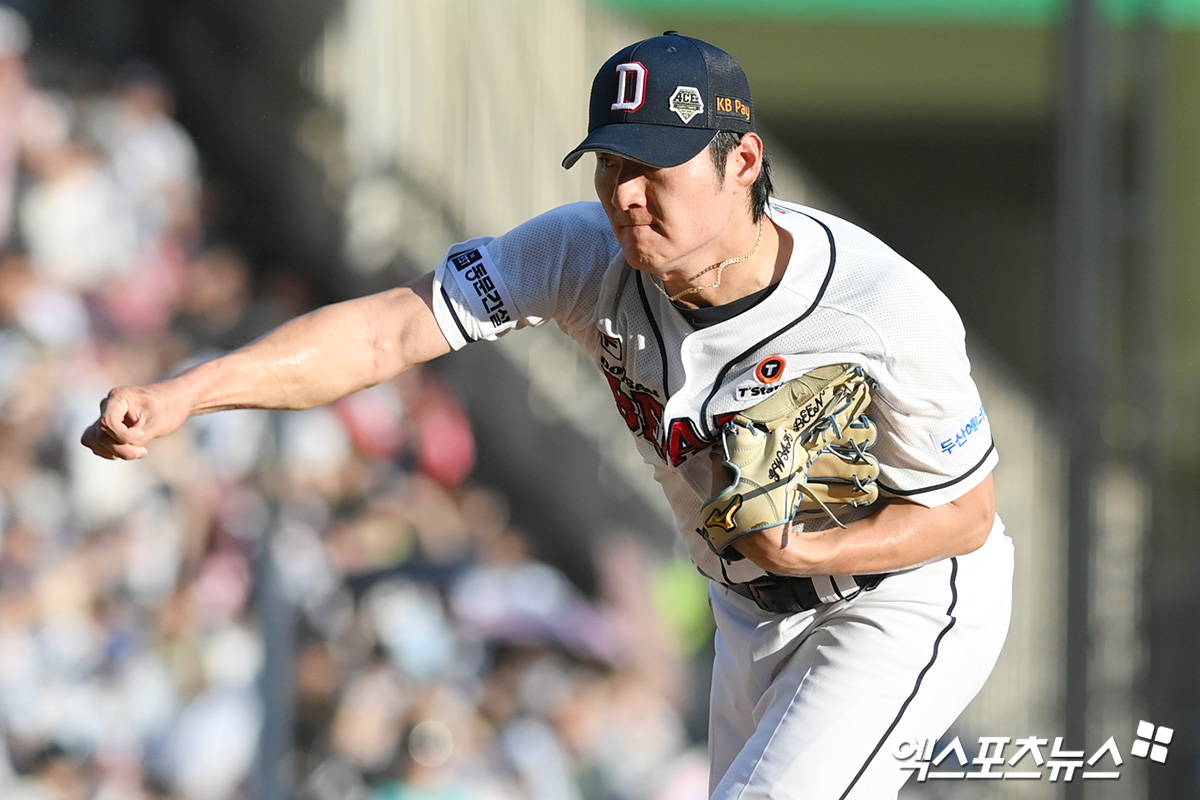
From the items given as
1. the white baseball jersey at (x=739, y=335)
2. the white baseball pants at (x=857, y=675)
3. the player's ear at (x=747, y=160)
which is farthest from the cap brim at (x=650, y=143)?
the white baseball pants at (x=857, y=675)

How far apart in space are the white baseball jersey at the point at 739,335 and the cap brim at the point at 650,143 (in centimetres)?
36

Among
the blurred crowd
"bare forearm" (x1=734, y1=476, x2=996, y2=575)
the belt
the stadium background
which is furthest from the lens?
the stadium background

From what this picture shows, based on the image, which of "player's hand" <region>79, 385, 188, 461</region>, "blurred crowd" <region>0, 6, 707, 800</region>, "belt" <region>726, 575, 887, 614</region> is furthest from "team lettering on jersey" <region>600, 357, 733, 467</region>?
"blurred crowd" <region>0, 6, 707, 800</region>

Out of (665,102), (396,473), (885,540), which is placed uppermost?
(665,102)

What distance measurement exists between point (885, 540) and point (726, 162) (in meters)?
0.81

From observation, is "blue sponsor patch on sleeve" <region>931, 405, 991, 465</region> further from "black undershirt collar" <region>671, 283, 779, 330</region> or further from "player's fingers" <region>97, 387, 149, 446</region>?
"player's fingers" <region>97, 387, 149, 446</region>

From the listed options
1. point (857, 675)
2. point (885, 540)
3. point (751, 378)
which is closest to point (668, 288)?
point (751, 378)

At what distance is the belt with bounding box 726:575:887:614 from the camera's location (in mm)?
2965

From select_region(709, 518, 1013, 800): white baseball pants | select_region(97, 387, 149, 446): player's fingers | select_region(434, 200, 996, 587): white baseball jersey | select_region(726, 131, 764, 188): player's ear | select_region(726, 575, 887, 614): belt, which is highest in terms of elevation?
select_region(726, 131, 764, 188): player's ear

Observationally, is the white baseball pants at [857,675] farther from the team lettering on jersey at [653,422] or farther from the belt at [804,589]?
the team lettering on jersey at [653,422]

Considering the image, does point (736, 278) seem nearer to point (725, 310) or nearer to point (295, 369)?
point (725, 310)

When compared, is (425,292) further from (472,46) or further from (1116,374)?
(1116,374)

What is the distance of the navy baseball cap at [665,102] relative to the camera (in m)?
2.58

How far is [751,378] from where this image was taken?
278 cm
